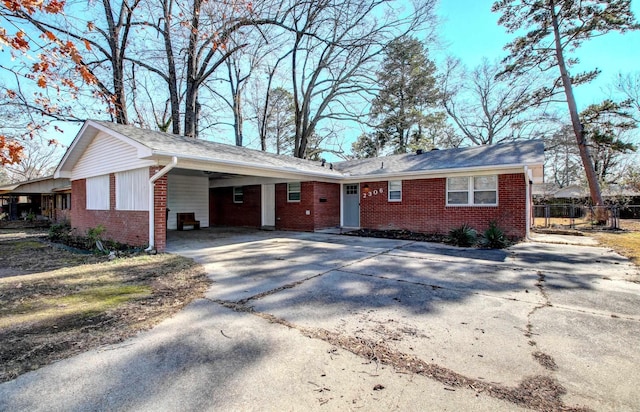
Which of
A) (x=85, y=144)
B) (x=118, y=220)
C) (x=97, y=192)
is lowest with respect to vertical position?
(x=118, y=220)

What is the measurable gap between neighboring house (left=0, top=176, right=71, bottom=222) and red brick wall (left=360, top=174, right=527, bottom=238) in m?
17.7

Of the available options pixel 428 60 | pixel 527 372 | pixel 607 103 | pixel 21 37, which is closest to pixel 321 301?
pixel 527 372

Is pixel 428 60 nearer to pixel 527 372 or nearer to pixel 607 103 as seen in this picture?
pixel 607 103

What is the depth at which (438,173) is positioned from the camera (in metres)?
11.4

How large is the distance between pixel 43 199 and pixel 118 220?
2238 cm

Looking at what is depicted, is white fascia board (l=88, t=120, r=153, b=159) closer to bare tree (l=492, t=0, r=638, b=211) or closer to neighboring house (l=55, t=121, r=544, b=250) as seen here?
neighboring house (l=55, t=121, r=544, b=250)

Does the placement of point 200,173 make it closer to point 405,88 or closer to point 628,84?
point 405,88

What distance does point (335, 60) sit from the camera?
21.6 metres

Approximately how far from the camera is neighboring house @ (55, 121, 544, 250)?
29.2 ft

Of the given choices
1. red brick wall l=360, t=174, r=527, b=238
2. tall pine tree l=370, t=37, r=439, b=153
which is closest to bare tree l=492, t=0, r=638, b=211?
tall pine tree l=370, t=37, r=439, b=153

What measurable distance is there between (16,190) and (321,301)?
95.5ft

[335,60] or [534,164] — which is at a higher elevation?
[335,60]

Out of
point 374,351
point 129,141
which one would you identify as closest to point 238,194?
point 129,141

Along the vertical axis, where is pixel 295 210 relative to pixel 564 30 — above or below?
below
